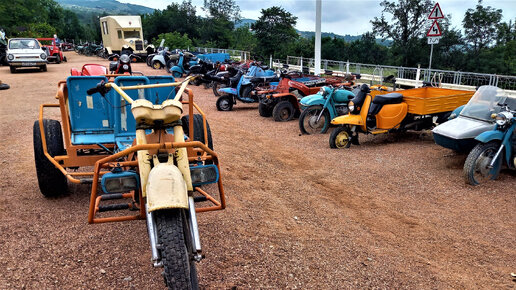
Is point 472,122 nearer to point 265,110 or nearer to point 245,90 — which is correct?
point 265,110

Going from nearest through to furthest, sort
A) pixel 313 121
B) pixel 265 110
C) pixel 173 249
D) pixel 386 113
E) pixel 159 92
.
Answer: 1. pixel 173 249
2. pixel 159 92
3. pixel 386 113
4. pixel 313 121
5. pixel 265 110

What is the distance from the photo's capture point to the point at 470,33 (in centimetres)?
2859

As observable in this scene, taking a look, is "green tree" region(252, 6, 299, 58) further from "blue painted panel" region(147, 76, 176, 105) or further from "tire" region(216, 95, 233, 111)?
"blue painted panel" region(147, 76, 176, 105)

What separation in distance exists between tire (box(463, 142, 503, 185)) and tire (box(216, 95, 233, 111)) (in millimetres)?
7255

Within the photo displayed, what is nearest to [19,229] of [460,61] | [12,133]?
[12,133]

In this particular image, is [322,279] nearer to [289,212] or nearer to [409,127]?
[289,212]

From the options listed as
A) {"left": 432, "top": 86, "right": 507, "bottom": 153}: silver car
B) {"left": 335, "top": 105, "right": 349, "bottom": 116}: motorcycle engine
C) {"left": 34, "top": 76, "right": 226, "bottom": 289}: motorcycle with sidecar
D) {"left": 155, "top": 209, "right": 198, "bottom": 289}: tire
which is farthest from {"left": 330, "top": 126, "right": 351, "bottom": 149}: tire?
{"left": 155, "top": 209, "right": 198, "bottom": 289}: tire

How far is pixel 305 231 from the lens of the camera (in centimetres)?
389

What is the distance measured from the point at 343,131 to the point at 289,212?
333 centimetres

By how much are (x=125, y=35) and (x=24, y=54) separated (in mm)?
9408

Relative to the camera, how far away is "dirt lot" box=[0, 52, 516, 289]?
313cm

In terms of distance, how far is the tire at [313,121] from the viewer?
8.33 metres

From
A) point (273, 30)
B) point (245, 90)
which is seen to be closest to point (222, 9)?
point (273, 30)

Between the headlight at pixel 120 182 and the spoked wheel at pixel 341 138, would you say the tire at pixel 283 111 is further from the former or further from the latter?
the headlight at pixel 120 182
